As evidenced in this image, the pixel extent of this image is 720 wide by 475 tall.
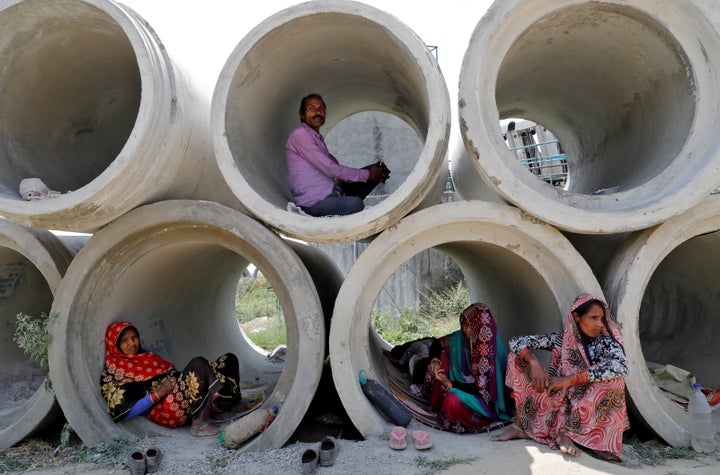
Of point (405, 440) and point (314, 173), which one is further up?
point (314, 173)

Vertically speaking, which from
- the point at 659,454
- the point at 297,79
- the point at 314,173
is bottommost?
the point at 659,454

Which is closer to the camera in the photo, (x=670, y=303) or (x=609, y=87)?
(x=609, y=87)

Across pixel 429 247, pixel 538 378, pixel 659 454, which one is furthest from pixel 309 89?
pixel 659 454

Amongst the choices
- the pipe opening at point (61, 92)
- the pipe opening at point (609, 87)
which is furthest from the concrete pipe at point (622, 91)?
the pipe opening at point (61, 92)

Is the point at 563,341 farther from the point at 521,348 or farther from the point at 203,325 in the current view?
the point at 203,325

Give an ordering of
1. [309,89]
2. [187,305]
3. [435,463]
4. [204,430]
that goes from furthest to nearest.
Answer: [187,305]
[309,89]
[204,430]
[435,463]

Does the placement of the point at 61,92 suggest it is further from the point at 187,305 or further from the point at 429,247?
the point at 429,247

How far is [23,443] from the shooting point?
4168 mm

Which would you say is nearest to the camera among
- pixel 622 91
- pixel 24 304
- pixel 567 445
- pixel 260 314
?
pixel 567 445

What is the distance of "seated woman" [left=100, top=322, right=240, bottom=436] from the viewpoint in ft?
13.1

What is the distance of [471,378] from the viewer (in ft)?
13.7

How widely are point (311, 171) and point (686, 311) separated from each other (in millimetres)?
3910

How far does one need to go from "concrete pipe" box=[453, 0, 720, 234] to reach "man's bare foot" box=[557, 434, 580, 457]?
4.12 feet

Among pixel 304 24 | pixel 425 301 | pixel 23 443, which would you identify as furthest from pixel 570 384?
pixel 425 301
